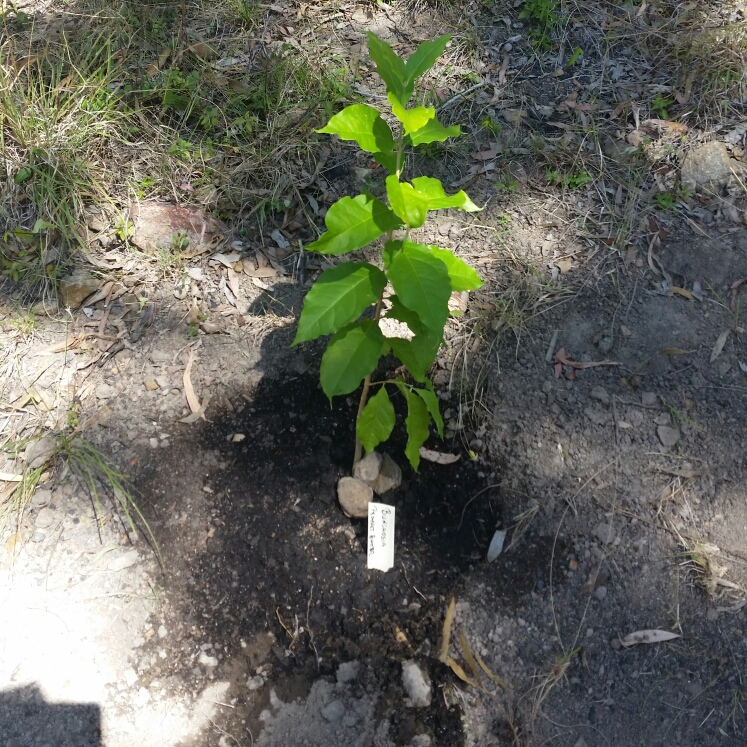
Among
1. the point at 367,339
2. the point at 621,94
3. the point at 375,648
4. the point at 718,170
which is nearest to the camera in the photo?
the point at 367,339

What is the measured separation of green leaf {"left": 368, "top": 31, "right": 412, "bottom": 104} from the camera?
4.74 ft

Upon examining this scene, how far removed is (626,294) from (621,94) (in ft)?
4.38

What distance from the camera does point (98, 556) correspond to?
2039 mm

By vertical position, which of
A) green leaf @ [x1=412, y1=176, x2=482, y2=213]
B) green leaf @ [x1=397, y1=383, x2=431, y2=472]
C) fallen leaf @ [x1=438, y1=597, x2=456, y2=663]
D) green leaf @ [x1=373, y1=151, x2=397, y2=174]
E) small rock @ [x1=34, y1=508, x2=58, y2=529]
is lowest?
fallen leaf @ [x1=438, y1=597, x2=456, y2=663]

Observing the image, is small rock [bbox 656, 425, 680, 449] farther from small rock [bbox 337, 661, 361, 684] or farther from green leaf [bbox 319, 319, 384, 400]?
Answer: small rock [bbox 337, 661, 361, 684]

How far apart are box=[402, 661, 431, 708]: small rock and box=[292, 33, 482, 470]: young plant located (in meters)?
0.96

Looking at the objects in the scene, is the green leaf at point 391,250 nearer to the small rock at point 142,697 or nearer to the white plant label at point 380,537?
the white plant label at point 380,537

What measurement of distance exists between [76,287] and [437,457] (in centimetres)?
168

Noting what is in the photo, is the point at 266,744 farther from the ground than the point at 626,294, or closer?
closer

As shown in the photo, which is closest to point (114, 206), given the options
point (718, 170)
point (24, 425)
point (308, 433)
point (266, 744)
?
point (24, 425)

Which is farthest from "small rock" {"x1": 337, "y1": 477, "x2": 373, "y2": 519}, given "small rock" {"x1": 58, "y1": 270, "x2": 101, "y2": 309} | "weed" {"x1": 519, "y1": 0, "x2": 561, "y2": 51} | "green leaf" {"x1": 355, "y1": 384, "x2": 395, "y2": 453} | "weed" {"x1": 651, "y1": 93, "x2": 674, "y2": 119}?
"weed" {"x1": 519, "y1": 0, "x2": 561, "y2": 51}

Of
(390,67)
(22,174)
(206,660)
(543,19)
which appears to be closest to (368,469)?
(206,660)

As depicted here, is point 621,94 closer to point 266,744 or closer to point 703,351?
point 703,351

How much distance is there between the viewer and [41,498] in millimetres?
2115
